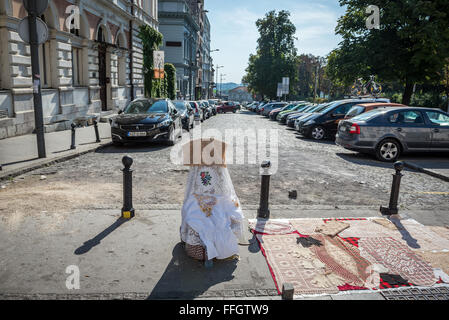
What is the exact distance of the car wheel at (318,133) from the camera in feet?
50.7

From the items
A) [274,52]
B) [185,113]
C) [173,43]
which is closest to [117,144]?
[185,113]

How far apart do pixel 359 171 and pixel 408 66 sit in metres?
17.3

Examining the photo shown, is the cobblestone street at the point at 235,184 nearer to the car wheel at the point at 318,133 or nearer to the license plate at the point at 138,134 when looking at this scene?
the license plate at the point at 138,134

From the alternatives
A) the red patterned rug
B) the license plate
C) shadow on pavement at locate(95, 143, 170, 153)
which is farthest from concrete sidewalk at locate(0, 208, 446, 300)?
the license plate

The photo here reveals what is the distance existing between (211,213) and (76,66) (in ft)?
58.5

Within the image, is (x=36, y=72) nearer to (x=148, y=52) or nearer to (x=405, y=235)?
(x=405, y=235)

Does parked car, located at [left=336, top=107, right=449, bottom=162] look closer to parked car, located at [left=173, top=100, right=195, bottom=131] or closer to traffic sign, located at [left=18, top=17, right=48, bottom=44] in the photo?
parked car, located at [left=173, top=100, right=195, bottom=131]

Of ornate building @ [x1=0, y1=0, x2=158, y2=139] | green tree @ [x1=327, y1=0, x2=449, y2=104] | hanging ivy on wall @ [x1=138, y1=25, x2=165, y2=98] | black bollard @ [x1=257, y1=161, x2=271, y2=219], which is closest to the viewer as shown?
black bollard @ [x1=257, y1=161, x2=271, y2=219]

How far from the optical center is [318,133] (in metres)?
15.5

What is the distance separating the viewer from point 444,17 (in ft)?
66.2

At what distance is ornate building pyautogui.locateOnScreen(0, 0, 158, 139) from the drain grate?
12.0 metres

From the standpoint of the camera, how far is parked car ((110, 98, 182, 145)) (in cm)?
1116

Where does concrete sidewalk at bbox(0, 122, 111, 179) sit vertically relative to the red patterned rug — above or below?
above

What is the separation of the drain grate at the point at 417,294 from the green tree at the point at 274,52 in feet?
186
